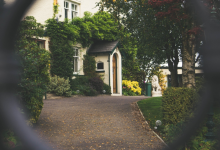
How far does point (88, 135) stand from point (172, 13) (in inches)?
137

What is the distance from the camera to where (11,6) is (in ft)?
2.20

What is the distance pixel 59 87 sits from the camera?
41.6 feet

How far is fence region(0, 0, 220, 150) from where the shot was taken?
22.6 inches

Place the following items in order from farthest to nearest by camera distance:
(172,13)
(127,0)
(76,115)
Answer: (127,0), (76,115), (172,13)

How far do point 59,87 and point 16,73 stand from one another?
12269mm

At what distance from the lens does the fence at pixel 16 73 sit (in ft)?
→ 1.89

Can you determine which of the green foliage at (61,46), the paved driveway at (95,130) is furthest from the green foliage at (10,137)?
the green foliage at (61,46)

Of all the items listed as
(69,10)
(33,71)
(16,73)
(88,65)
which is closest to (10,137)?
(16,73)

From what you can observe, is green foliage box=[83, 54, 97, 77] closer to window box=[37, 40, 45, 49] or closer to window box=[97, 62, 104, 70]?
window box=[97, 62, 104, 70]

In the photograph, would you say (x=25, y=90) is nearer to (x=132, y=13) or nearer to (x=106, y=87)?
(x=132, y=13)

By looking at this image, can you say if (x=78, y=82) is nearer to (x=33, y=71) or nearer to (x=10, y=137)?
(x=33, y=71)

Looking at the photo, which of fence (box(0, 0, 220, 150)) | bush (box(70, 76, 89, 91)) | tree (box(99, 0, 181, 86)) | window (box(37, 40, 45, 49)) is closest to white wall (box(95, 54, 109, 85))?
bush (box(70, 76, 89, 91))

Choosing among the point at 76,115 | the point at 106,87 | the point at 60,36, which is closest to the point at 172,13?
the point at 76,115

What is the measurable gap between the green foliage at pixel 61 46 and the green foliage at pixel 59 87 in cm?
84
